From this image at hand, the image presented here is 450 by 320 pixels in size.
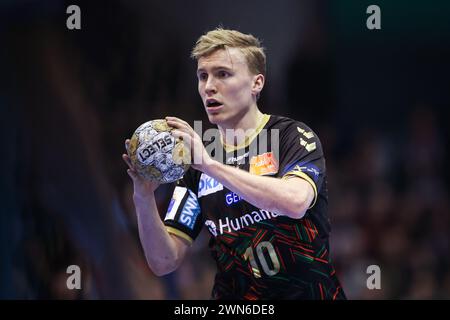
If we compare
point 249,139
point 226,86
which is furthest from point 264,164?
point 226,86

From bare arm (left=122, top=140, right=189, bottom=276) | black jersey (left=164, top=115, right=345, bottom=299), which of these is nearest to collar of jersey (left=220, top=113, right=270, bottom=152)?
black jersey (left=164, top=115, right=345, bottom=299)

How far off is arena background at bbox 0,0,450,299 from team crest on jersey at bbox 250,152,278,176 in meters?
2.01

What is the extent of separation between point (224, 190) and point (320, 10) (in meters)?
2.85

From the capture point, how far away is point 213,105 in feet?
11.3

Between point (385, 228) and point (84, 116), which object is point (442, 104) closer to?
point (385, 228)

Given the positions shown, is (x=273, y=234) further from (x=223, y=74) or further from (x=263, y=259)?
(x=223, y=74)

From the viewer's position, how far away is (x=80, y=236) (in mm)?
5375

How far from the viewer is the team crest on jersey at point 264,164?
3.33 metres

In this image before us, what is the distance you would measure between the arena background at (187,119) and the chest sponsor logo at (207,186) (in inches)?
68.7

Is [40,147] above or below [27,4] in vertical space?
below

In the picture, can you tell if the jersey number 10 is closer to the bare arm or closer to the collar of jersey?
the bare arm

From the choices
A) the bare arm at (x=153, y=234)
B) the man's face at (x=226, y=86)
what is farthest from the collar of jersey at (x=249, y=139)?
the bare arm at (x=153, y=234)

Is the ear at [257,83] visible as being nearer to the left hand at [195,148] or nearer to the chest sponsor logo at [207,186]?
the chest sponsor logo at [207,186]

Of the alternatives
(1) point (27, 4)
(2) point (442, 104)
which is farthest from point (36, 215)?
(2) point (442, 104)
